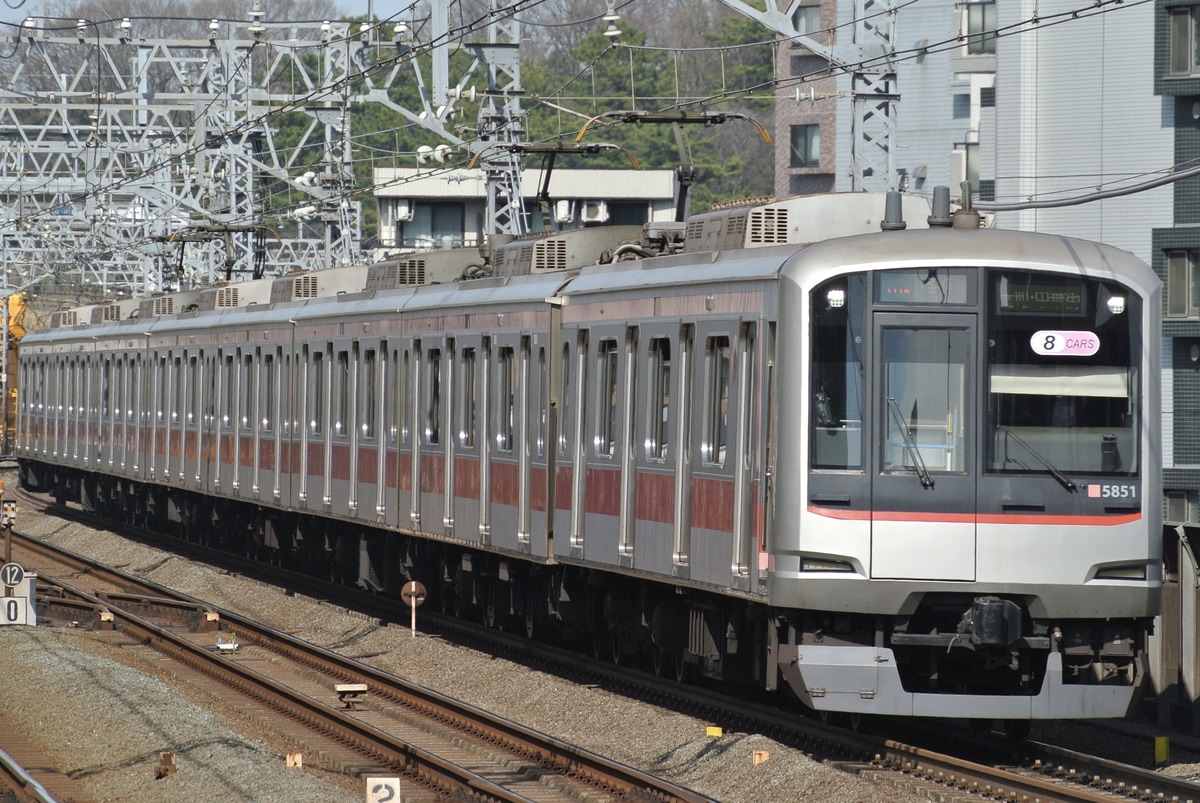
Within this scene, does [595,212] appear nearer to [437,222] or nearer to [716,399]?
[437,222]

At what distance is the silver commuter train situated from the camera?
10.9 meters

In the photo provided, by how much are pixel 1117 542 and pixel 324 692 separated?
6903 mm

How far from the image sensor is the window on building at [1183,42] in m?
29.5

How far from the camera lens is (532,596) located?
1655 cm

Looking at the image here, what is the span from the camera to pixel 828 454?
36.0 feet

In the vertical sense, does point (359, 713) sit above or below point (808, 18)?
below

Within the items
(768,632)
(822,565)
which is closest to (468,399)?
(768,632)

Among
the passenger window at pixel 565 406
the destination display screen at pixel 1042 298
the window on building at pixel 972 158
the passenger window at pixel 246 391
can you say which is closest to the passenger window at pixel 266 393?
the passenger window at pixel 246 391

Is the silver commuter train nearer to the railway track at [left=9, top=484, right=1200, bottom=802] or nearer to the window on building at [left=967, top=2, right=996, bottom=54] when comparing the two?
the railway track at [left=9, top=484, right=1200, bottom=802]

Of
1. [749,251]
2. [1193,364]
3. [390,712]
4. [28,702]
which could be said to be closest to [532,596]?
[390,712]

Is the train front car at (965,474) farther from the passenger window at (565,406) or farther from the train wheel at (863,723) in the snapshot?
the passenger window at (565,406)

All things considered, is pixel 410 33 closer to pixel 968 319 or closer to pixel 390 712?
pixel 390 712

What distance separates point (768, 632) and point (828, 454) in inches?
49.3

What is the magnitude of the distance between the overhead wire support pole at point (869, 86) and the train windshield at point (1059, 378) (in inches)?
378
